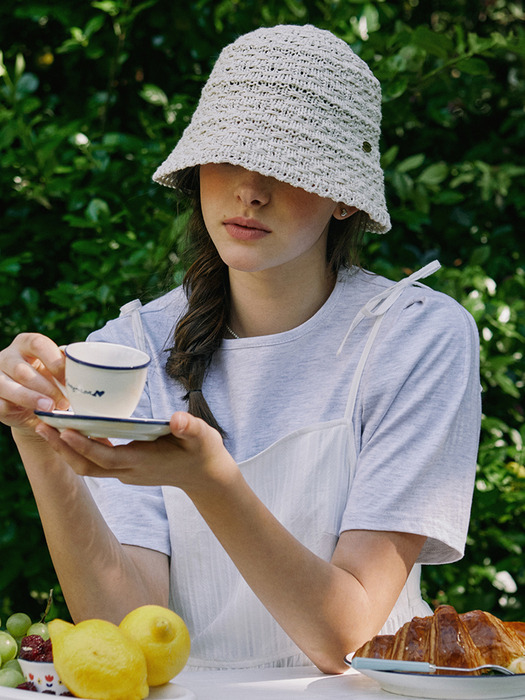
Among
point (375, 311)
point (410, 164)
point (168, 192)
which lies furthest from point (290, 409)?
point (410, 164)

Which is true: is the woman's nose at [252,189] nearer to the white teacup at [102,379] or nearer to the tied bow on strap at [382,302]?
the tied bow on strap at [382,302]

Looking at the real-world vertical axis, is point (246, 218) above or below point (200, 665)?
above

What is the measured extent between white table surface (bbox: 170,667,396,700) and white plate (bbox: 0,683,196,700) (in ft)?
0.21

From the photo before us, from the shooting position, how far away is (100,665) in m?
1.15

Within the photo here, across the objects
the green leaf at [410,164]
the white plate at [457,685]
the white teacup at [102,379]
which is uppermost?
the green leaf at [410,164]

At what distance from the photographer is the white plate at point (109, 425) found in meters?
1.11

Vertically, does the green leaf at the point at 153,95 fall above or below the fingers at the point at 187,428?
above

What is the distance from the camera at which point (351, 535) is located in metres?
1.66

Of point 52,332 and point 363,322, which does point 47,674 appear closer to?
point 363,322

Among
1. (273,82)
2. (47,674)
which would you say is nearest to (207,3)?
(273,82)

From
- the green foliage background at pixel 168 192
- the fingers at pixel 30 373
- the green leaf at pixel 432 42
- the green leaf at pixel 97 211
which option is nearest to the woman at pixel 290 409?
the fingers at pixel 30 373

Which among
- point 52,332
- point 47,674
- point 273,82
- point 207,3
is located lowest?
point 47,674

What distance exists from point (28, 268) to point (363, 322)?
1.47m

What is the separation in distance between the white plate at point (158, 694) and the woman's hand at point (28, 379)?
1.46ft
